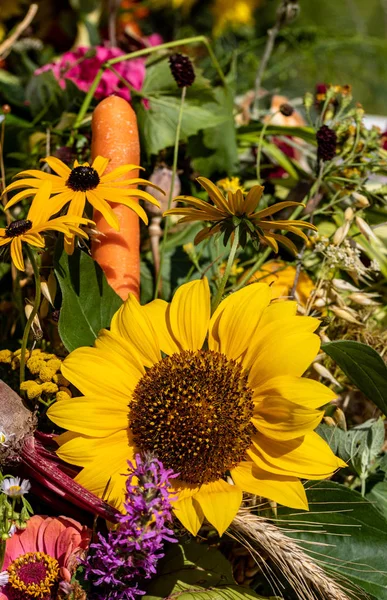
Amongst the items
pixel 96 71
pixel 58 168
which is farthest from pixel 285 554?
pixel 96 71

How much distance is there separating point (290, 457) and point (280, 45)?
132cm

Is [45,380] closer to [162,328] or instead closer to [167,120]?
[162,328]

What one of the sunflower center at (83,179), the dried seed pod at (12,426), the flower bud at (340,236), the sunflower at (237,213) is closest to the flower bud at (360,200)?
the flower bud at (340,236)

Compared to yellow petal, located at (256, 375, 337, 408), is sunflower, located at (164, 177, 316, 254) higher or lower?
higher

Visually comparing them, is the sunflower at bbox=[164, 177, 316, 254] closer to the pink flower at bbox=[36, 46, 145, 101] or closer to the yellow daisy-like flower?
the yellow daisy-like flower

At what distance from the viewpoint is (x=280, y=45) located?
1.64 meters

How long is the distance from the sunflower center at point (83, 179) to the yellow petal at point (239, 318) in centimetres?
15

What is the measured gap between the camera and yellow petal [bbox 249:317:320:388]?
543 mm

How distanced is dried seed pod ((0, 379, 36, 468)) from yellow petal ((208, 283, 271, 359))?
0.17m

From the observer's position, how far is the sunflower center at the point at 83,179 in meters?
0.61

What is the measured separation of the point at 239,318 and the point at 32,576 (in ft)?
0.83

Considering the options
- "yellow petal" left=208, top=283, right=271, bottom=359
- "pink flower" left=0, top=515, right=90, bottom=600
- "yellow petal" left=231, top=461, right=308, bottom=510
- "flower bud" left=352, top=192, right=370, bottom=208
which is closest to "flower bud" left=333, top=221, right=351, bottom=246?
"flower bud" left=352, top=192, right=370, bottom=208

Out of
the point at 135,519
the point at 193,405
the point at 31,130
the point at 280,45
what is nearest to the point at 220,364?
the point at 193,405

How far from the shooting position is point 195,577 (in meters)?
0.57
